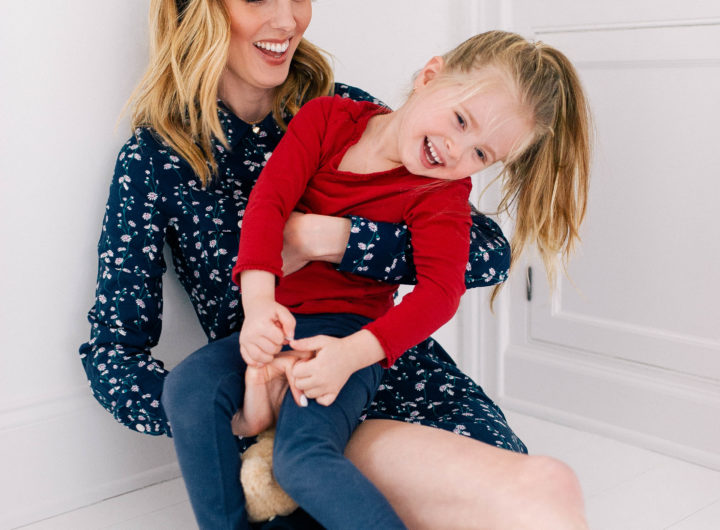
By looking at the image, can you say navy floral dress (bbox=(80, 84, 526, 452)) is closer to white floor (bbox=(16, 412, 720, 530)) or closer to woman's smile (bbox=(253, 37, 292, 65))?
woman's smile (bbox=(253, 37, 292, 65))

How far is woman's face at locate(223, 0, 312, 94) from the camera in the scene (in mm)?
1411

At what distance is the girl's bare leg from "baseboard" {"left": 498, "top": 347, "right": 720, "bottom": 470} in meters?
1.02

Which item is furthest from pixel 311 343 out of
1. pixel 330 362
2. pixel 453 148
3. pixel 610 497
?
pixel 610 497

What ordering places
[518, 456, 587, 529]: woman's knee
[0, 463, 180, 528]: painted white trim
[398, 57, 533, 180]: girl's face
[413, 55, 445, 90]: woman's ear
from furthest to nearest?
1. [0, 463, 180, 528]: painted white trim
2. [413, 55, 445, 90]: woman's ear
3. [398, 57, 533, 180]: girl's face
4. [518, 456, 587, 529]: woman's knee

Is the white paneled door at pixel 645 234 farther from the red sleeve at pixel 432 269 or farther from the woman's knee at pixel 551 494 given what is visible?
the woman's knee at pixel 551 494

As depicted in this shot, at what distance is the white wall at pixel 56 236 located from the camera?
58.0 inches

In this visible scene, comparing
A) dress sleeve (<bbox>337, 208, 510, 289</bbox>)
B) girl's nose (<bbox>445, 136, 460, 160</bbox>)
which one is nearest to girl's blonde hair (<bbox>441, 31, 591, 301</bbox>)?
girl's nose (<bbox>445, 136, 460, 160</bbox>)

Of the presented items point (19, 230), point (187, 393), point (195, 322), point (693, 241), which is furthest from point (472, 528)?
point (693, 241)

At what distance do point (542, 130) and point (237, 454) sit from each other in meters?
0.69

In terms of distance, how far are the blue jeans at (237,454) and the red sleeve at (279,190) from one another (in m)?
0.16

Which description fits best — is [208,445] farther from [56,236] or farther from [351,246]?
[56,236]

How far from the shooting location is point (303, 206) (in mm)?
1376

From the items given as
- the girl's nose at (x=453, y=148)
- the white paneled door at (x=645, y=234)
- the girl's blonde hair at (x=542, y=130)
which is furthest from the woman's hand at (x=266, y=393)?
the white paneled door at (x=645, y=234)

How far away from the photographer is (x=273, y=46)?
1458 millimetres
